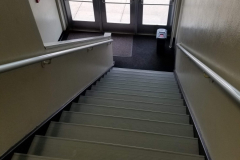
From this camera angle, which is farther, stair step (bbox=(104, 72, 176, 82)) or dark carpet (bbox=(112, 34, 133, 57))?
dark carpet (bbox=(112, 34, 133, 57))

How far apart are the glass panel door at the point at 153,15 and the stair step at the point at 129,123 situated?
13.3 ft

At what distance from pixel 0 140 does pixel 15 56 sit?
0.55 m

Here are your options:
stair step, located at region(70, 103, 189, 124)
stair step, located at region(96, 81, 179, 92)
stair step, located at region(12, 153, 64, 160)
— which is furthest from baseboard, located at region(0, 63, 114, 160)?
stair step, located at region(96, 81, 179, 92)

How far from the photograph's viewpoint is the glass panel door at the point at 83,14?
5.20 m

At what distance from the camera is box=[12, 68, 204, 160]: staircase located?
1.35m

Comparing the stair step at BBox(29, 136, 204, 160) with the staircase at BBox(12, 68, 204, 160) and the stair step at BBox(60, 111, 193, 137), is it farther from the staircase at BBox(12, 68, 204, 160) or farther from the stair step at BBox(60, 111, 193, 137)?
the stair step at BBox(60, 111, 193, 137)

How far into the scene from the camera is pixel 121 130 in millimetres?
1598

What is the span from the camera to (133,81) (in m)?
3.47

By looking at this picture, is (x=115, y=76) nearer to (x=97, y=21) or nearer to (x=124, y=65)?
(x=124, y=65)

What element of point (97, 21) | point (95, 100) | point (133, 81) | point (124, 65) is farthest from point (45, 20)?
point (95, 100)

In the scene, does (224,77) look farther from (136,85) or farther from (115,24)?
(115,24)

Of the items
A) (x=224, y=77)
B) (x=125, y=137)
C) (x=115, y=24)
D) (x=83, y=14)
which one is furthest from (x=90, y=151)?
(x=83, y=14)

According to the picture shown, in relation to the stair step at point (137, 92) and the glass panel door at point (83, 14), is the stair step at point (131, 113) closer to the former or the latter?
the stair step at point (137, 92)

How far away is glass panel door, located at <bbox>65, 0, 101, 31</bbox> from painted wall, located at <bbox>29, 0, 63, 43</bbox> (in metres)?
0.46
